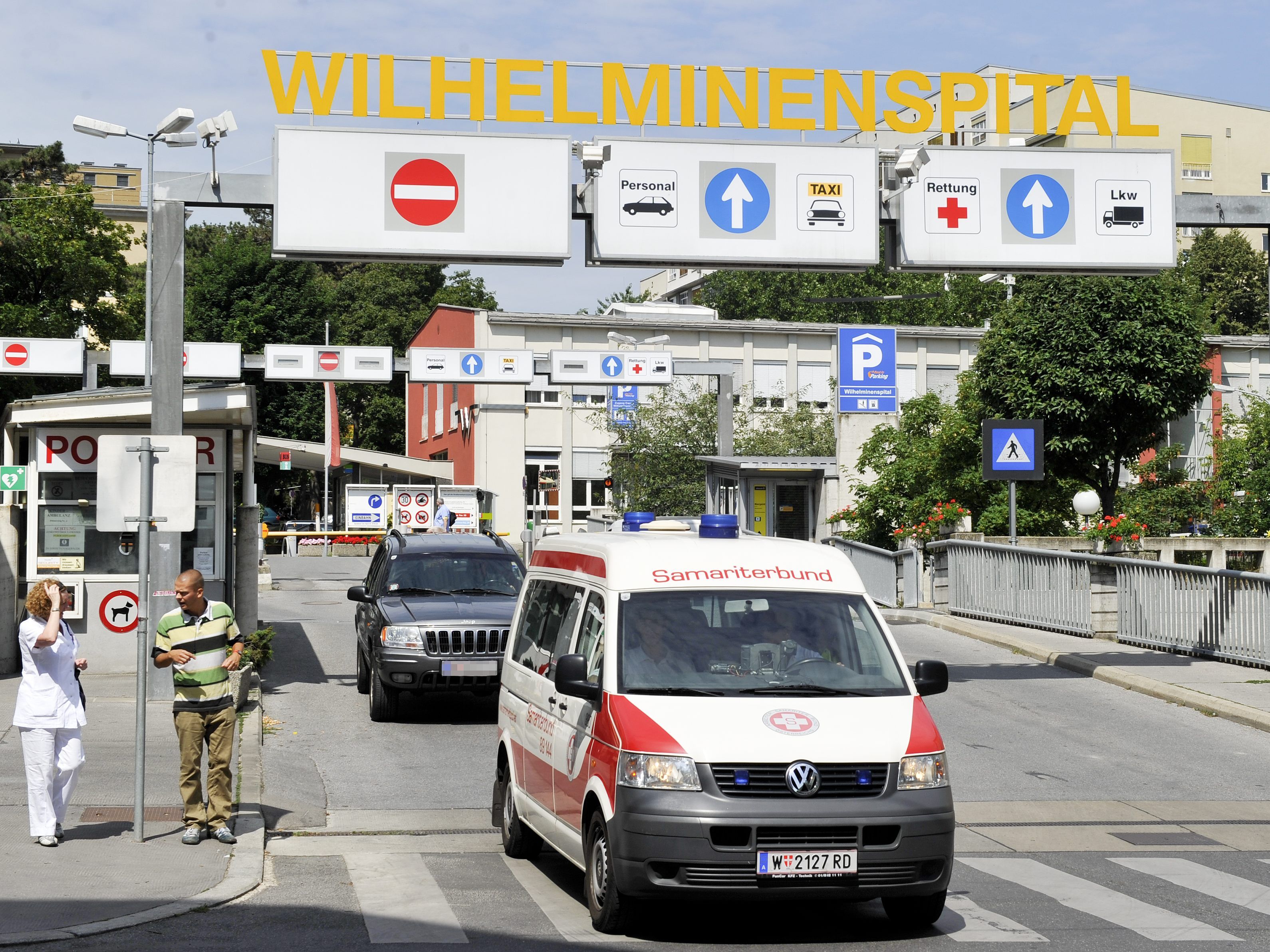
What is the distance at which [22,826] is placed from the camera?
383 inches

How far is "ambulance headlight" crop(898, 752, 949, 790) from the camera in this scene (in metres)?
7.33

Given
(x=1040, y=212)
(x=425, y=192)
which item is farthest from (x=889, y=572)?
(x=425, y=192)

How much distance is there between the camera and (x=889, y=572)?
99.0ft

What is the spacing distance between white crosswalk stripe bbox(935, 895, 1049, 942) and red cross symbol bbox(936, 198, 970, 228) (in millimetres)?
11478

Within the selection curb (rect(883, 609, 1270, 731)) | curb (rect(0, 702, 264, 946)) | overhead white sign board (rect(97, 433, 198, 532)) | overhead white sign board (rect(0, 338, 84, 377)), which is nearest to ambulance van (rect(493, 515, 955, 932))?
curb (rect(0, 702, 264, 946))

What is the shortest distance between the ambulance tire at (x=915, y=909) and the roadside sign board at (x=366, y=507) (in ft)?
148

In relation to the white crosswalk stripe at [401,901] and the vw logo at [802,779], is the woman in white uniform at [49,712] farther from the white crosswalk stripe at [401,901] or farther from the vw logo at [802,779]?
the vw logo at [802,779]

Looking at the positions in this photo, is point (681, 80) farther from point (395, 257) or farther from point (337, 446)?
point (337, 446)

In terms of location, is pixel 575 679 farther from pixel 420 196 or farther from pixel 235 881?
pixel 420 196

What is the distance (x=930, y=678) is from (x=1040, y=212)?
1179cm

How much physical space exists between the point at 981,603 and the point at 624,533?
17.6 m

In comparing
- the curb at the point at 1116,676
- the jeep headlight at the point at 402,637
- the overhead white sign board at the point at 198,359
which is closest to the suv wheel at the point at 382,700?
the jeep headlight at the point at 402,637

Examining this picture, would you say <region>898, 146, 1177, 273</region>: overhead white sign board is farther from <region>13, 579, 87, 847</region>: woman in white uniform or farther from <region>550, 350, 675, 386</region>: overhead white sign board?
<region>13, 579, 87, 847</region>: woman in white uniform

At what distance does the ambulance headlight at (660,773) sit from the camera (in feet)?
23.5
